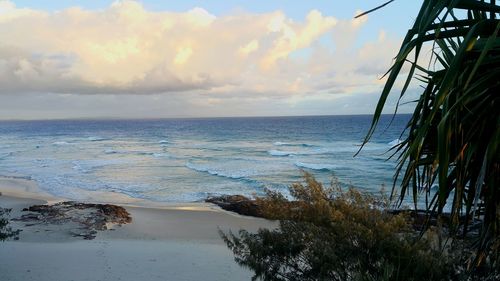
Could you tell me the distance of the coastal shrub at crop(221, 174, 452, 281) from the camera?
5777 millimetres

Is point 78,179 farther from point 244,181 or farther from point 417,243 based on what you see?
point 417,243

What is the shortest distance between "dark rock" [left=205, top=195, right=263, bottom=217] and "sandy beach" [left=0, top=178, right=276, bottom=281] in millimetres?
448

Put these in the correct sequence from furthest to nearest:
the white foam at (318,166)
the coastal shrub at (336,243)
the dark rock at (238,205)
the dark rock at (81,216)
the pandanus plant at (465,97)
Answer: the white foam at (318,166) < the dark rock at (238,205) < the dark rock at (81,216) < the coastal shrub at (336,243) < the pandanus plant at (465,97)

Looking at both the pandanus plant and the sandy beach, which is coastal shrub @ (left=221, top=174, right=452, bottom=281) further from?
the sandy beach

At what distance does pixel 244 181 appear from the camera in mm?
29297

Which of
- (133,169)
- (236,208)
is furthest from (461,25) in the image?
(133,169)

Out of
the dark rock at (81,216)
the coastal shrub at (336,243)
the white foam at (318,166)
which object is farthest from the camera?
the white foam at (318,166)

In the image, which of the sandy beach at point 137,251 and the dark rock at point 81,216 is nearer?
the sandy beach at point 137,251

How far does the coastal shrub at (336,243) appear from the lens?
5777mm

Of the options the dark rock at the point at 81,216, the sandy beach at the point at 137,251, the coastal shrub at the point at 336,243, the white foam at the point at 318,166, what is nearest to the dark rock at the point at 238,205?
the sandy beach at the point at 137,251

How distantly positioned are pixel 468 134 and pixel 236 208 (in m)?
17.2

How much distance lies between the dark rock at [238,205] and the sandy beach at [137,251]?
0.45 metres

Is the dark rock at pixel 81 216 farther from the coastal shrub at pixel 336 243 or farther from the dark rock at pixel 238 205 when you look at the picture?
the coastal shrub at pixel 336 243

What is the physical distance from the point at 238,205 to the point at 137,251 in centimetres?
706
